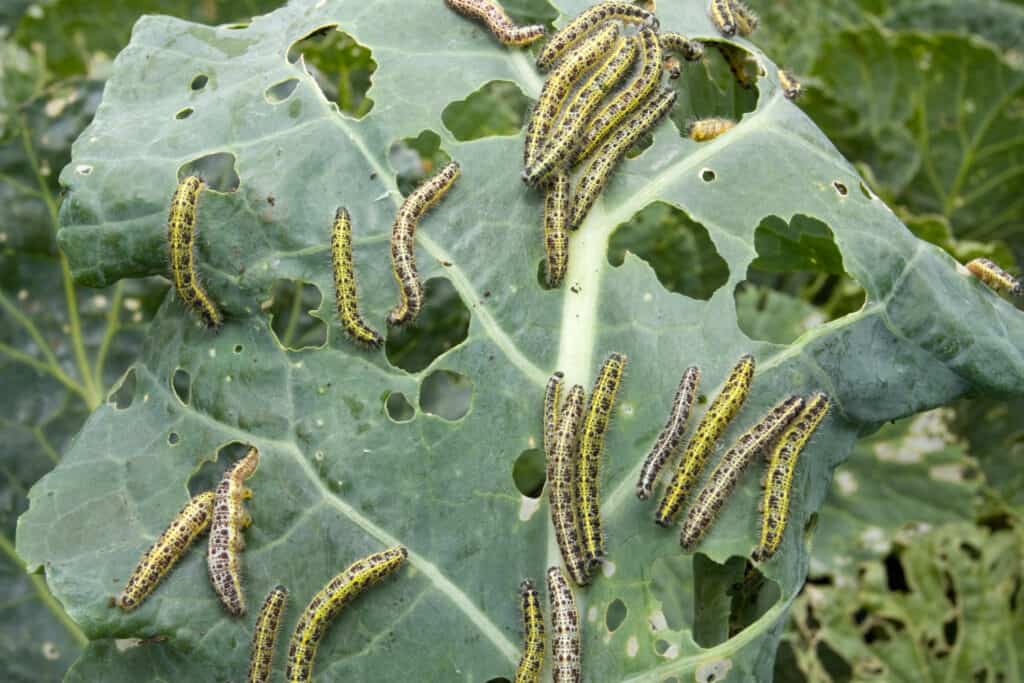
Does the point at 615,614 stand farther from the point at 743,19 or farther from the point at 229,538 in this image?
the point at 743,19

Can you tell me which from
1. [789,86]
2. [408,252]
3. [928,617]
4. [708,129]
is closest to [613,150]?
[708,129]

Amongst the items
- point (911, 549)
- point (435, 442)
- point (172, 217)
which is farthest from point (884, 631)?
point (172, 217)

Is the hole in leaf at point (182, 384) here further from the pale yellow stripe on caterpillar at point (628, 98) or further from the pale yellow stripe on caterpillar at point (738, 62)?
the pale yellow stripe on caterpillar at point (738, 62)

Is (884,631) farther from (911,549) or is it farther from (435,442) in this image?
(435,442)

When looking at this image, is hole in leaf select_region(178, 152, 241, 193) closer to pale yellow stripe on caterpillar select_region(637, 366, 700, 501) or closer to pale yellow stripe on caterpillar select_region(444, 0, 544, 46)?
pale yellow stripe on caterpillar select_region(444, 0, 544, 46)

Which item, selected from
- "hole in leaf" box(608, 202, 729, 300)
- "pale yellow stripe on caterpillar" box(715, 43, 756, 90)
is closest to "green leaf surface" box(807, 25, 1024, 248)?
"hole in leaf" box(608, 202, 729, 300)

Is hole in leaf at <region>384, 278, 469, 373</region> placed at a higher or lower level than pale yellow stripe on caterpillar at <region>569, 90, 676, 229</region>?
lower
